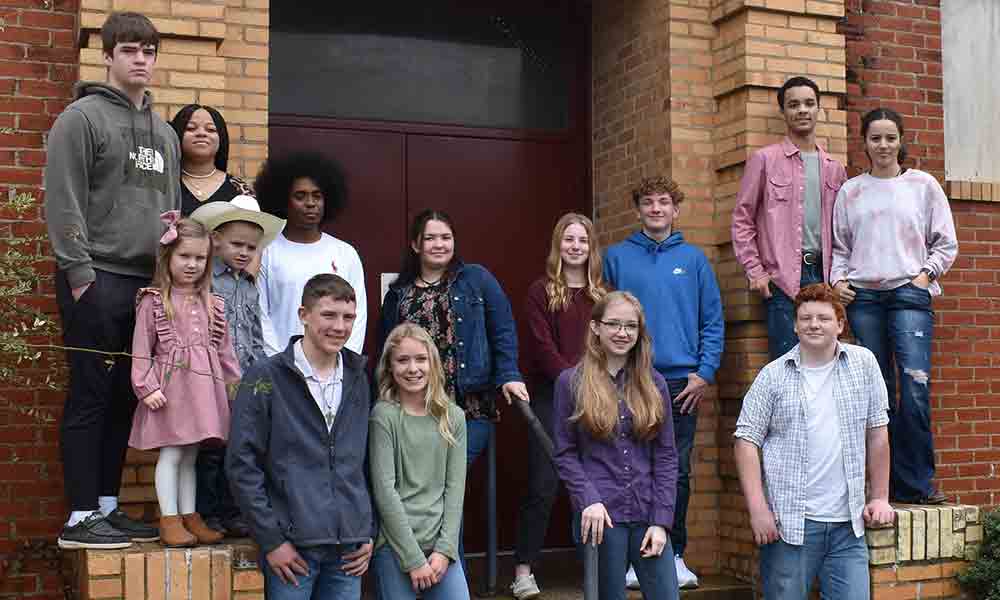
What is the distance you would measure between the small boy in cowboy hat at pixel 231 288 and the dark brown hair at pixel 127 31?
2.35 ft

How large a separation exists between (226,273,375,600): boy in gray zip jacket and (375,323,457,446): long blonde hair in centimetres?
18

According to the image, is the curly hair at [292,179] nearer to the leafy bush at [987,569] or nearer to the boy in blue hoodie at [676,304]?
the boy in blue hoodie at [676,304]

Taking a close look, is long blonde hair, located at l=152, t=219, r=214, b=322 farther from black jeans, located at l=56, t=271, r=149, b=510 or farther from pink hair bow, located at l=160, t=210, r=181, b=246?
black jeans, located at l=56, t=271, r=149, b=510

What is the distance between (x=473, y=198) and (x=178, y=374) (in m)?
3.01

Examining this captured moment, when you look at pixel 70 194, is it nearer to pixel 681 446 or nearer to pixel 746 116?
pixel 681 446

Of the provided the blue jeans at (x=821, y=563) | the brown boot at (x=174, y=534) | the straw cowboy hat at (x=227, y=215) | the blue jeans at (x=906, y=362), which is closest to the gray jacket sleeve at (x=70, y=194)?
the straw cowboy hat at (x=227, y=215)

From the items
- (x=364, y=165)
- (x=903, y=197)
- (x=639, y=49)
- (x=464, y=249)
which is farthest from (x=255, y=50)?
(x=903, y=197)

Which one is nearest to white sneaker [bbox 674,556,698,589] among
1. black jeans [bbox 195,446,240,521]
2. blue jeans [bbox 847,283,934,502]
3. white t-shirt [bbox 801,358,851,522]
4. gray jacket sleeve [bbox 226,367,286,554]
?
blue jeans [bbox 847,283,934,502]

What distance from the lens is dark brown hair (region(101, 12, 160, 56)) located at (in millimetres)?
4609

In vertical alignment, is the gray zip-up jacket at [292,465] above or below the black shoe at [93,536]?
above

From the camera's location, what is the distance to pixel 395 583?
14.5 feet

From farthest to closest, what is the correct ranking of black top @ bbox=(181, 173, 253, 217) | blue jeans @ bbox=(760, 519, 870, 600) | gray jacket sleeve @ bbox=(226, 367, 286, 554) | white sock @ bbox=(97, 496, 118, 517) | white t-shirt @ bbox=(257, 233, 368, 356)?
white t-shirt @ bbox=(257, 233, 368, 356)
black top @ bbox=(181, 173, 253, 217)
blue jeans @ bbox=(760, 519, 870, 600)
white sock @ bbox=(97, 496, 118, 517)
gray jacket sleeve @ bbox=(226, 367, 286, 554)

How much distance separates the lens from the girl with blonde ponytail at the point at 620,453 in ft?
14.9

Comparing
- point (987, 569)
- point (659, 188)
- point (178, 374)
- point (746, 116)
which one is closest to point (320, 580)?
point (178, 374)
